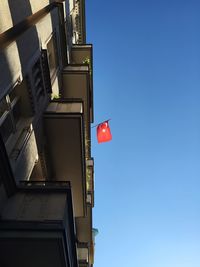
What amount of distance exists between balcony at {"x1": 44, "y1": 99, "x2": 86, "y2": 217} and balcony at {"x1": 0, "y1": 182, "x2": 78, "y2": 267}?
3.98m

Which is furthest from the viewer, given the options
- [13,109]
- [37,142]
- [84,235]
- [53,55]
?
[84,235]

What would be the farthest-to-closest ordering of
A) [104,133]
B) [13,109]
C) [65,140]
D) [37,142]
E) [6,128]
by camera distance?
[104,133] < [65,140] < [37,142] < [13,109] < [6,128]

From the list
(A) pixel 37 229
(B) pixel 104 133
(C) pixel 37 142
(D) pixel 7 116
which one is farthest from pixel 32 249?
(B) pixel 104 133

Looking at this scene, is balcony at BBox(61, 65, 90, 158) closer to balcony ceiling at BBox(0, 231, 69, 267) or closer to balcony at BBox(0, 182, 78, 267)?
balcony at BBox(0, 182, 78, 267)

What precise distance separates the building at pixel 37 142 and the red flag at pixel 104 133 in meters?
3.25

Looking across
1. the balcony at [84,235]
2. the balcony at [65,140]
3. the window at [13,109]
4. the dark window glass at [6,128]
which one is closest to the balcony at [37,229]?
the dark window glass at [6,128]

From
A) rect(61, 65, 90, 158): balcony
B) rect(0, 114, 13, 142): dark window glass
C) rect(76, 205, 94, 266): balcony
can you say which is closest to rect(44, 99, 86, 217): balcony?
rect(0, 114, 13, 142): dark window glass

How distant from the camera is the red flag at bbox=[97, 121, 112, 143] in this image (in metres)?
22.1

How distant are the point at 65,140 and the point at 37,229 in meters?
6.12

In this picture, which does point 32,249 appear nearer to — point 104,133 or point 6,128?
point 6,128

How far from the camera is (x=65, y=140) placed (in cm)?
1527

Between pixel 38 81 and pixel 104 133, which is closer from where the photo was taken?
pixel 38 81

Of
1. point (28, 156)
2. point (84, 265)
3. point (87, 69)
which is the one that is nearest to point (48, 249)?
point (28, 156)

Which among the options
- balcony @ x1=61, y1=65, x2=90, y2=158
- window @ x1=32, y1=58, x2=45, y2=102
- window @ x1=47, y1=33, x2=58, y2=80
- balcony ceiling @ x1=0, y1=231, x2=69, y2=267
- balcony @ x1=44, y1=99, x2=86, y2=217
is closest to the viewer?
balcony ceiling @ x1=0, y1=231, x2=69, y2=267
